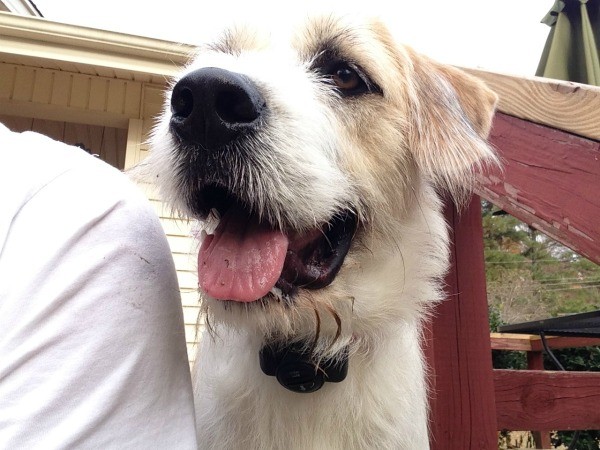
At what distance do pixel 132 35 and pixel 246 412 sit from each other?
4.17 meters

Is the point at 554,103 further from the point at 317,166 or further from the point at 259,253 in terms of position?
the point at 259,253

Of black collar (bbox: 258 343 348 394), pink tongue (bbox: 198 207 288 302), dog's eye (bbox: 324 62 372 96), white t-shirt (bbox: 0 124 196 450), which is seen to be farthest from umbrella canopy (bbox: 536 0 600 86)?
white t-shirt (bbox: 0 124 196 450)

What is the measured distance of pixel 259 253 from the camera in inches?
54.7

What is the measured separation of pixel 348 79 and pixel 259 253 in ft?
2.54

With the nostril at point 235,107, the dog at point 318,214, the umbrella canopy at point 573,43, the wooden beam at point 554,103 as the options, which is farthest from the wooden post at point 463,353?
the umbrella canopy at point 573,43

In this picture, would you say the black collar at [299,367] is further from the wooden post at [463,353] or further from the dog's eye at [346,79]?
the dog's eye at [346,79]

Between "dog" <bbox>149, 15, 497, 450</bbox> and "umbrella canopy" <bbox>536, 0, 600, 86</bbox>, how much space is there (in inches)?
103

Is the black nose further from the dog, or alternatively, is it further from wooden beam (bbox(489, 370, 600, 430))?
wooden beam (bbox(489, 370, 600, 430))

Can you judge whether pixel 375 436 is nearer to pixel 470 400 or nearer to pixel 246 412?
pixel 246 412

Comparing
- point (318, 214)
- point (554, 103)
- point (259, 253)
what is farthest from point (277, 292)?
point (554, 103)

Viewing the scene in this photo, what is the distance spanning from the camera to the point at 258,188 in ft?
4.85

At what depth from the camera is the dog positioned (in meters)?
1.44

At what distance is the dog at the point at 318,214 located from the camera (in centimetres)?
144

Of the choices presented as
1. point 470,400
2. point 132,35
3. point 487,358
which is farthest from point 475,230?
point 132,35
